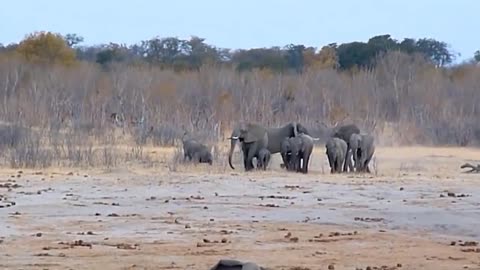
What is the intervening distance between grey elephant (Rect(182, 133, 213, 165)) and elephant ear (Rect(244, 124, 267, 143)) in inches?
44.6

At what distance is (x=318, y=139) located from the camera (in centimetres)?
3616

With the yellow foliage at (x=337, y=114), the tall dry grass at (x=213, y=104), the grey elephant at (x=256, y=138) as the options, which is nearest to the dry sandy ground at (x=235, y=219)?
the grey elephant at (x=256, y=138)

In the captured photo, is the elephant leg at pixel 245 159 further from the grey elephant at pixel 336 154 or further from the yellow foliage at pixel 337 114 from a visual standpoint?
the yellow foliage at pixel 337 114

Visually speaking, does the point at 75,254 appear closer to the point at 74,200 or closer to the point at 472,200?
the point at 74,200

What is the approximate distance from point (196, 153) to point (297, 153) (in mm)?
2532

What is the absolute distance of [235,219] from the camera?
17156mm

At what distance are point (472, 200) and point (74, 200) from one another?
6.40 metres

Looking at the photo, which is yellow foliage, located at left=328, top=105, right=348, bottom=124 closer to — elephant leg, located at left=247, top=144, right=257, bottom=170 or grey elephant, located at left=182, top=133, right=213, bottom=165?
grey elephant, located at left=182, top=133, right=213, bottom=165

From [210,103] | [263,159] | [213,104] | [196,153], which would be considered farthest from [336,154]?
[210,103]

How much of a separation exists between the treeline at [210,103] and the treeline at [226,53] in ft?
11.1

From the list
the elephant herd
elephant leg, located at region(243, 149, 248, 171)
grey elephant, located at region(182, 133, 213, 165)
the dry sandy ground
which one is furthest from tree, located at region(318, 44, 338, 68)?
the dry sandy ground

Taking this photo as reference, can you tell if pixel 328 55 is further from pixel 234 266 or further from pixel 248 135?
pixel 234 266

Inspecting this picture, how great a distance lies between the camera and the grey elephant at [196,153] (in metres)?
28.8

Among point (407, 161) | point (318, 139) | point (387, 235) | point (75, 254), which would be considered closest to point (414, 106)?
point (318, 139)
